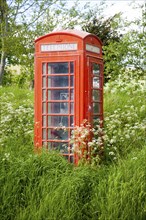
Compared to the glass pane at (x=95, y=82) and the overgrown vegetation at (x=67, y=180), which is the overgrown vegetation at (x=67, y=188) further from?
the glass pane at (x=95, y=82)

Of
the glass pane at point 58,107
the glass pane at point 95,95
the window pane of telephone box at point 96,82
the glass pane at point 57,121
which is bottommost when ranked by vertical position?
the glass pane at point 57,121

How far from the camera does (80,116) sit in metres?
7.57

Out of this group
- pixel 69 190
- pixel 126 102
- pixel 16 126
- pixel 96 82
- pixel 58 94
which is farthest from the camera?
pixel 126 102

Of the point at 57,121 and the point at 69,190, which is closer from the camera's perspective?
the point at 69,190

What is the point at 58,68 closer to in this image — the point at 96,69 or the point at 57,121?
the point at 96,69

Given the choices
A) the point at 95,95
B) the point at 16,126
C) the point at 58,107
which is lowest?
the point at 16,126

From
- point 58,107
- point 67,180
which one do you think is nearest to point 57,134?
point 58,107

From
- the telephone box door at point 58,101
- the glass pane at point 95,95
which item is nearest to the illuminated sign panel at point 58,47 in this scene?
the telephone box door at point 58,101

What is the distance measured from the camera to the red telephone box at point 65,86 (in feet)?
24.9

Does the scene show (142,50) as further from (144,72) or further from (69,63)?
(69,63)

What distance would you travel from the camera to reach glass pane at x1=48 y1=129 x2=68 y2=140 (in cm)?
794

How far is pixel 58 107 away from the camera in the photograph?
25.9ft

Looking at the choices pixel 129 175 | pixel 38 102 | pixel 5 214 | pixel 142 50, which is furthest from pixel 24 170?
pixel 142 50

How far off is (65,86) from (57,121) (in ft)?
1.95
